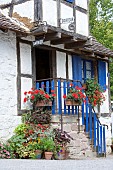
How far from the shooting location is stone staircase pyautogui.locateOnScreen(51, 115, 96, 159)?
41.8ft

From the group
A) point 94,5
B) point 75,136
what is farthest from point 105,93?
point 94,5

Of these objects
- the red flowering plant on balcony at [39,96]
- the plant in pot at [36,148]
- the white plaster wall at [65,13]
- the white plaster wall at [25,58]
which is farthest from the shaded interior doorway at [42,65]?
the plant in pot at [36,148]

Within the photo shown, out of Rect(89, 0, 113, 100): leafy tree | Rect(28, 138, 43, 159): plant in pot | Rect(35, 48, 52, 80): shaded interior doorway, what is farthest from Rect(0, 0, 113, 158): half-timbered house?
Rect(89, 0, 113, 100): leafy tree

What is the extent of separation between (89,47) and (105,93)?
251 centimetres

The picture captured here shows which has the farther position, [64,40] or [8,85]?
[64,40]

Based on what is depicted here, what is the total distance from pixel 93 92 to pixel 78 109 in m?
2.22

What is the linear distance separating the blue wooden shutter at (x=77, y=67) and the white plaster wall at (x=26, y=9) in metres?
3.03

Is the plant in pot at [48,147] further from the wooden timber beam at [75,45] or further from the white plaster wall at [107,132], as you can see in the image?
the white plaster wall at [107,132]

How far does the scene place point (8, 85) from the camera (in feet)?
41.2

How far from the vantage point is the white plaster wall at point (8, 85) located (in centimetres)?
1233

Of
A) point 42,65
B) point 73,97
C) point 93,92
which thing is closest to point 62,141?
point 73,97

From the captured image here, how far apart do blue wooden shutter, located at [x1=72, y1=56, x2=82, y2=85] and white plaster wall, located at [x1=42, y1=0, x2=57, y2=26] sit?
2.63 metres

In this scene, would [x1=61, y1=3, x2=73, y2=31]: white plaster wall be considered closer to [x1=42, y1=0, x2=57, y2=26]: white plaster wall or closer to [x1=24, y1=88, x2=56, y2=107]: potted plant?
[x1=42, y1=0, x2=57, y2=26]: white plaster wall

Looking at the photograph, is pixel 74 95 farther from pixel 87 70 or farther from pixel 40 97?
pixel 87 70
